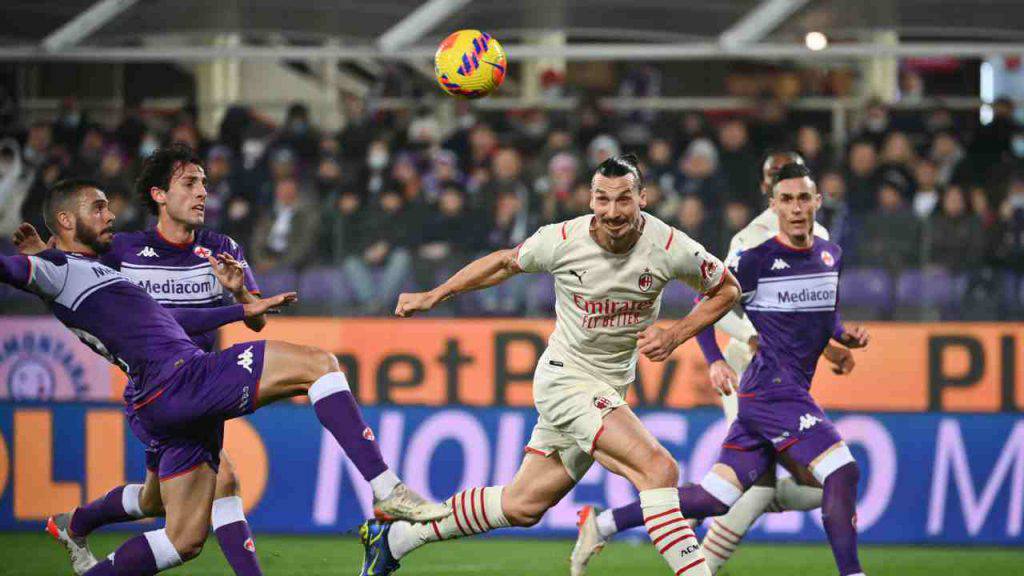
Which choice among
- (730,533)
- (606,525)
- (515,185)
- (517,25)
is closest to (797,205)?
(730,533)

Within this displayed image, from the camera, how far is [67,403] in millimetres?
10336

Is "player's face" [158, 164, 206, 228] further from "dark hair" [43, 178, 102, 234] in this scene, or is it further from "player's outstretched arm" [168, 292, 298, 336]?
"dark hair" [43, 178, 102, 234]

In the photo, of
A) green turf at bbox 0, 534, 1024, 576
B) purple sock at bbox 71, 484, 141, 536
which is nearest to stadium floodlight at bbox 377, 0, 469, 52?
green turf at bbox 0, 534, 1024, 576

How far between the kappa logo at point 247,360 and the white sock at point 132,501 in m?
1.61

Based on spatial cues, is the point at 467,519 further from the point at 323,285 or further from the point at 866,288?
the point at 866,288

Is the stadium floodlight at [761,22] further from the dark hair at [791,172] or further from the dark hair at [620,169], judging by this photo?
the dark hair at [620,169]

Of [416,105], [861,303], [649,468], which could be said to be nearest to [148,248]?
[649,468]

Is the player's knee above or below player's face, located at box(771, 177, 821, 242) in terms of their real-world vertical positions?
below

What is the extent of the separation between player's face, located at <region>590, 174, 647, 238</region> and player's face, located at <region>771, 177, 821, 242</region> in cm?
118

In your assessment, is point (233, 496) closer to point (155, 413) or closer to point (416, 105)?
point (155, 413)

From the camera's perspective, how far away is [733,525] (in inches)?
310

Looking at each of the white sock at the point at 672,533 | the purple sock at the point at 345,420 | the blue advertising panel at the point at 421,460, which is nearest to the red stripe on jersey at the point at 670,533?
the white sock at the point at 672,533

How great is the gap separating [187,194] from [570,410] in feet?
7.24

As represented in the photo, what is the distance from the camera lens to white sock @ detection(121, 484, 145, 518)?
7.65m
